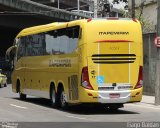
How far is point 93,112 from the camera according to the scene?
68.8 ft

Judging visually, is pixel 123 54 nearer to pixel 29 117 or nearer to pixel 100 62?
pixel 100 62

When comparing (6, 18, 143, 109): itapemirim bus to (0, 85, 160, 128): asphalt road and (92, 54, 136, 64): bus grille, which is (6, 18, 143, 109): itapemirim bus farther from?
(0, 85, 160, 128): asphalt road

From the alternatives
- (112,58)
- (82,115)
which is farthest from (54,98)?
(112,58)

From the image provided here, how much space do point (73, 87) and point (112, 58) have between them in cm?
191

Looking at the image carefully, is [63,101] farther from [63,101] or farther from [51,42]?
[51,42]

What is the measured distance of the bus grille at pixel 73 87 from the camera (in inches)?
800

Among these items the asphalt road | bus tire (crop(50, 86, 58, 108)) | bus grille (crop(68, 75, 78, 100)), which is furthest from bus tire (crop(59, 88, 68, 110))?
bus grille (crop(68, 75, 78, 100))

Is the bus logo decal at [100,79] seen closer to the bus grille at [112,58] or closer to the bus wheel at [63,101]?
the bus grille at [112,58]

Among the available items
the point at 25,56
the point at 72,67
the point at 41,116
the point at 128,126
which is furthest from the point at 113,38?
the point at 25,56

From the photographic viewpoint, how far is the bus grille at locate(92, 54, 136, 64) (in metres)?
19.9

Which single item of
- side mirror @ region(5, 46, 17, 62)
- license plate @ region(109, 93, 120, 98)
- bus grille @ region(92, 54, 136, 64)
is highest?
side mirror @ region(5, 46, 17, 62)

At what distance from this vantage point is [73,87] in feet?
67.5

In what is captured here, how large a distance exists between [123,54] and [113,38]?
70 cm

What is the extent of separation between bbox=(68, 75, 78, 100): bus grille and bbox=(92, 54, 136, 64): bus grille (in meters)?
1.15
